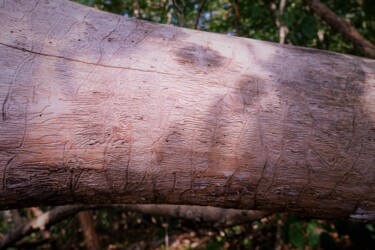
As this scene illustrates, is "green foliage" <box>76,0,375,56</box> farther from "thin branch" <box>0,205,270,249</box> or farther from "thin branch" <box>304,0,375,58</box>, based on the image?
"thin branch" <box>0,205,270,249</box>

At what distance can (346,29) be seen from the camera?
2486mm

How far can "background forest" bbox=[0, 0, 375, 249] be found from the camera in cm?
253

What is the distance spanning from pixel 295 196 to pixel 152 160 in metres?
0.44

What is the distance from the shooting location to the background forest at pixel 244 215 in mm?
2529

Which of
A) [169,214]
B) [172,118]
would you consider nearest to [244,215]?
[169,214]

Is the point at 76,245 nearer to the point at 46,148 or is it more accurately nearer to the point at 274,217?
the point at 274,217

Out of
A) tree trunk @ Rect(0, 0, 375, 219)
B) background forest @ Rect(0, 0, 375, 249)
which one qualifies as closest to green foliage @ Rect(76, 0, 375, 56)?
background forest @ Rect(0, 0, 375, 249)

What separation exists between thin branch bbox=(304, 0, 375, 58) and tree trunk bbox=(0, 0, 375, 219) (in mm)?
1388

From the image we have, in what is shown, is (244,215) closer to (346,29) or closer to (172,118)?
Answer: (346,29)

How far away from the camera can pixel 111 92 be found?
3.02ft

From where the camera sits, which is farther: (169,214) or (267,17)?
(267,17)

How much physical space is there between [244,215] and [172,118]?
1818 mm

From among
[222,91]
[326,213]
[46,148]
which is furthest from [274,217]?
[46,148]

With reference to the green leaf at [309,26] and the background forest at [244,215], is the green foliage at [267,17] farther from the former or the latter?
the green leaf at [309,26]
